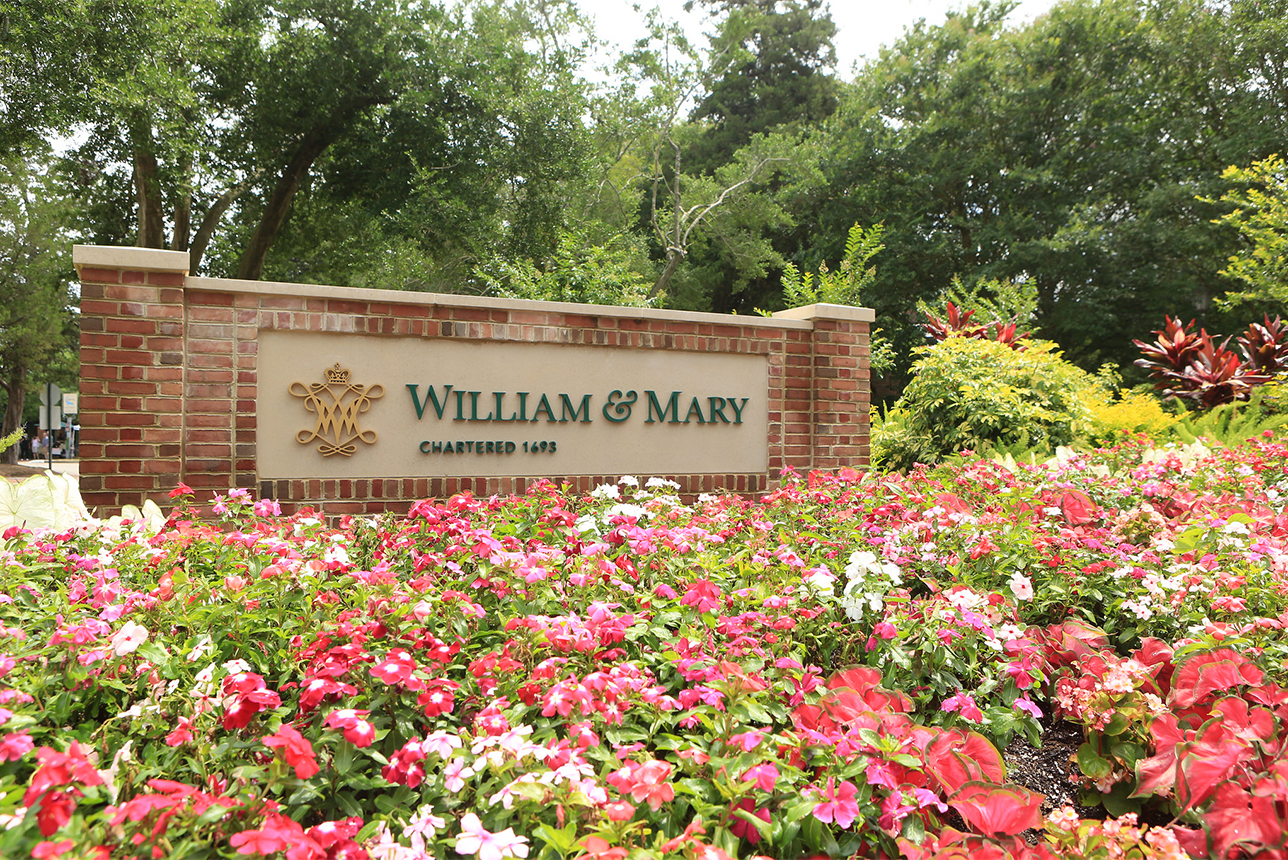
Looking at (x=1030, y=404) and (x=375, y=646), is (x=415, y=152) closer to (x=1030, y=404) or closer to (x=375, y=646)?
(x=1030, y=404)

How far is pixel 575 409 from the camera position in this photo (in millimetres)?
5469

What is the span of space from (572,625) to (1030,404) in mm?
6866

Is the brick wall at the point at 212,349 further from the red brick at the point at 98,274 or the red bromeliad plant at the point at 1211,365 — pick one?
the red bromeliad plant at the point at 1211,365

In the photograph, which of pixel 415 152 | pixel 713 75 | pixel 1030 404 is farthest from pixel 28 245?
pixel 1030 404

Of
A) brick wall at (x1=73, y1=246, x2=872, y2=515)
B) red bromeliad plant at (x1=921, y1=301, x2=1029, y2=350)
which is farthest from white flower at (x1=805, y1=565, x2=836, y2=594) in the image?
red bromeliad plant at (x1=921, y1=301, x2=1029, y2=350)

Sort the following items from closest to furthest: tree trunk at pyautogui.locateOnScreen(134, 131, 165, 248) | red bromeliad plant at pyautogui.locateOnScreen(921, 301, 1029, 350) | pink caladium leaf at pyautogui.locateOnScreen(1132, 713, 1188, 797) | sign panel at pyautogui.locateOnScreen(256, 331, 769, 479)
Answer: pink caladium leaf at pyautogui.locateOnScreen(1132, 713, 1188, 797) → sign panel at pyautogui.locateOnScreen(256, 331, 769, 479) → red bromeliad plant at pyautogui.locateOnScreen(921, 301, 1029, 350) → tree trunk at pyautogui.locateOnScreen(134, 131, 165, 248)

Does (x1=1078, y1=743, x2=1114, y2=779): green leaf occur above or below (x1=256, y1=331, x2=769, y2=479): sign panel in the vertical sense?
below

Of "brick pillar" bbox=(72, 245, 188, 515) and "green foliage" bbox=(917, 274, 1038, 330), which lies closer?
"brick pillar" bbox=(72, 245, 188, 515)

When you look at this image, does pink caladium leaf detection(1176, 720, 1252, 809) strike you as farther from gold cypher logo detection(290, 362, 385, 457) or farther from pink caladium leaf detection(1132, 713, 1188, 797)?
gold cypher logo detection(290, 362, 385, 457)

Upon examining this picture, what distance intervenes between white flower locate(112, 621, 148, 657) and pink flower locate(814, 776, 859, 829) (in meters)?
1.35

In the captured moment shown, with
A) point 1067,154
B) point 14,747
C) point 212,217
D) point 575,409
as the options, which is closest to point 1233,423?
point 575,409

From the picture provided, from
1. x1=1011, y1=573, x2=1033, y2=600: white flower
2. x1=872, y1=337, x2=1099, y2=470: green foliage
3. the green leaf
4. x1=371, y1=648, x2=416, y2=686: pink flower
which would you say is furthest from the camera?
x1=872, y1=337, x2=1099, y2=470: green foliage

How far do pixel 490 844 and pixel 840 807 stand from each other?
0.58 meters

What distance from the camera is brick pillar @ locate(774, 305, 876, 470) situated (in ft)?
20.1
